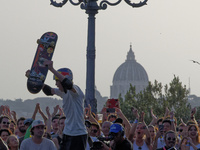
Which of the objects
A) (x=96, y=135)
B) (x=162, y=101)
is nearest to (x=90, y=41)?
(x=96, y=135)

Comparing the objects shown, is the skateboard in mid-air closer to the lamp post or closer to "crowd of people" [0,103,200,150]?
"crowd of people" [0,103,200,150]

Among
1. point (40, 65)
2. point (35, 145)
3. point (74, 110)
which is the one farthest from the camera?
point (35, 145)

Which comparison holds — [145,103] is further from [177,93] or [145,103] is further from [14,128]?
[14,128]

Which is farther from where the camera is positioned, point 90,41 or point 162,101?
point 162,101

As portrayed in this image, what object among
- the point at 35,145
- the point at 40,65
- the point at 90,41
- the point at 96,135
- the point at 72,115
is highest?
the point at 90,41

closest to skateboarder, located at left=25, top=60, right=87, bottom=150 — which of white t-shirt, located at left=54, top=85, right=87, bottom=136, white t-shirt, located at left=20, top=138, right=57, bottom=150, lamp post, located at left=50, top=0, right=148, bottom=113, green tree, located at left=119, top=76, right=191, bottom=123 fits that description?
white t-shirt, located at left=54, top=85, right=87, bottom=136

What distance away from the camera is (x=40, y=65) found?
9.10 metres

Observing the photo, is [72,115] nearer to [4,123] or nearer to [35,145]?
[35,145]

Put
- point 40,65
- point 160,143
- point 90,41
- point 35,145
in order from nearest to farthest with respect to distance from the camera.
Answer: point 40,65 < point 35,145 < point 160,143 < point 90,41

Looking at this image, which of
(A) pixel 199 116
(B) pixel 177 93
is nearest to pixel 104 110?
(A) pixel 199 116

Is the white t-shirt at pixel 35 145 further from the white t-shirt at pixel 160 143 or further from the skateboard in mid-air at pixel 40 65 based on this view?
the white t-shirt at pixel 160 143

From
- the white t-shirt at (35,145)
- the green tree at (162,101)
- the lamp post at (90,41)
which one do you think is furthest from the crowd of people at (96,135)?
the green tree at (162,101)

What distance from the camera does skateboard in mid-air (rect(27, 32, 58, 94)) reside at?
29.9 feet

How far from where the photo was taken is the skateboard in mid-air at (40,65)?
29.9 ft
